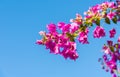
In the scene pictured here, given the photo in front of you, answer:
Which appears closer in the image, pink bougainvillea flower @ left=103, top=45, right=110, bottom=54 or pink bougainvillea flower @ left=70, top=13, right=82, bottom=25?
pink bougainvillea flower @ left=70, top=13, right=82, bottom=25

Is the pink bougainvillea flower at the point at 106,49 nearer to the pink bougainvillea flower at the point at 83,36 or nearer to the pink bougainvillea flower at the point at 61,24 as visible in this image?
the pink bougainvillea flower at the point at 83,36

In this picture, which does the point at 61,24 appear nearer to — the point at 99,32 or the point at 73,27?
the point at 73,27

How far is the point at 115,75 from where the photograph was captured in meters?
8.23

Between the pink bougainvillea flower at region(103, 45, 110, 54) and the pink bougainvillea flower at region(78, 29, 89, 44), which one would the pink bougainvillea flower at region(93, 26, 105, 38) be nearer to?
the pink bougainvillea flower at region(78, 29, 89, 44)

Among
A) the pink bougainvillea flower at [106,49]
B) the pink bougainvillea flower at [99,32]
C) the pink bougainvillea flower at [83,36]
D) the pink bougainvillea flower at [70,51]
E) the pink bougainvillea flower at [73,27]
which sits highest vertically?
the pink bougainvillea flower at [106,49]

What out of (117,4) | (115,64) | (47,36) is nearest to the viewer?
(47,36)

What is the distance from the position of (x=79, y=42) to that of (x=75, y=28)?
0.28 meters

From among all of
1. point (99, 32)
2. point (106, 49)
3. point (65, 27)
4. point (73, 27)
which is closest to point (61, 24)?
point (65, 27)

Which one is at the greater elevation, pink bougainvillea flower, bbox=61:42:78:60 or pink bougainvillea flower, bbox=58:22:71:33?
pink bougainvillea flower, bbox=58:22:71:33

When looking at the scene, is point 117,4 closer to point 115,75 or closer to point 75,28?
point 75,28

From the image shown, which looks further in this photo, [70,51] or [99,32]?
→ [99,32]

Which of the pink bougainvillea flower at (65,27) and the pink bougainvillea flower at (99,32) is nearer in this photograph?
the pink bougainvillea flower at (65,27)

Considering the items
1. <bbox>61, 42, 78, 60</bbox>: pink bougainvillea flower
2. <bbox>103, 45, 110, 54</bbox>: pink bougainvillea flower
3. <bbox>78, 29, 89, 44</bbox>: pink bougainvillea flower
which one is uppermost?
<bbox>103, 45, 110, 54</bbox>: pink bougainvillea flower

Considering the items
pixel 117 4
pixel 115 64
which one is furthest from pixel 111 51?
pixel 117 4
